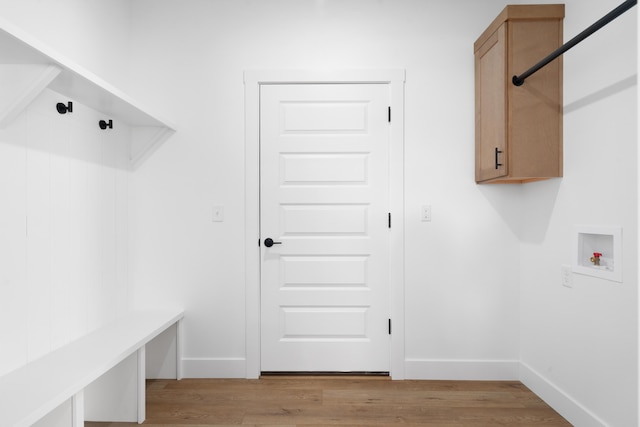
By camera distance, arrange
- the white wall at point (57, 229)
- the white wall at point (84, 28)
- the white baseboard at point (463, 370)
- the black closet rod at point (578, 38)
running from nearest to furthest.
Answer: the black closet rod at point (578, 38) < the white wall at point (57, 229) < the white wall at point (84, 28) < the white baseboard at point (463, 370)

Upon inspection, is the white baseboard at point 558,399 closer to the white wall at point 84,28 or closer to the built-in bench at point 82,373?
the built-in bench at point 82,373

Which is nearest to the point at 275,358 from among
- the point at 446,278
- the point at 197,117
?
the point at 446,278

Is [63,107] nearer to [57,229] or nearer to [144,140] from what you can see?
[57,229]

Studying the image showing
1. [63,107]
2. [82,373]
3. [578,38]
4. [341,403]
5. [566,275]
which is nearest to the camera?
[82,373]

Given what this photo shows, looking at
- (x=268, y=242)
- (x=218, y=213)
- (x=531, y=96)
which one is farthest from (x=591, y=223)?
(x=218, y=213)

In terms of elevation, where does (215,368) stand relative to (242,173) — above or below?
below

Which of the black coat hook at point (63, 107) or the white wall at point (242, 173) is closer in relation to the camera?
the black coat hook at point (63, 107)

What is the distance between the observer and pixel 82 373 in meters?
1.69

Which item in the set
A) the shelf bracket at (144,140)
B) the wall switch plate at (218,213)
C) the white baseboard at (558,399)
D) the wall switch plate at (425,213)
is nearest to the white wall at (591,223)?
the white baseboard at (558,399)

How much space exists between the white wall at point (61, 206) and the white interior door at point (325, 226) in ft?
3.03

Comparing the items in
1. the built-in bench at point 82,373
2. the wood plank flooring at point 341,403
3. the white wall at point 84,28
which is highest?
the white wall at point 84,28

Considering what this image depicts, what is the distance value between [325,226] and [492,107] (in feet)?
4.11

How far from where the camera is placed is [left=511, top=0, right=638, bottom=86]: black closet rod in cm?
155

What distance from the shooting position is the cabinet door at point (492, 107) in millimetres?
2285
